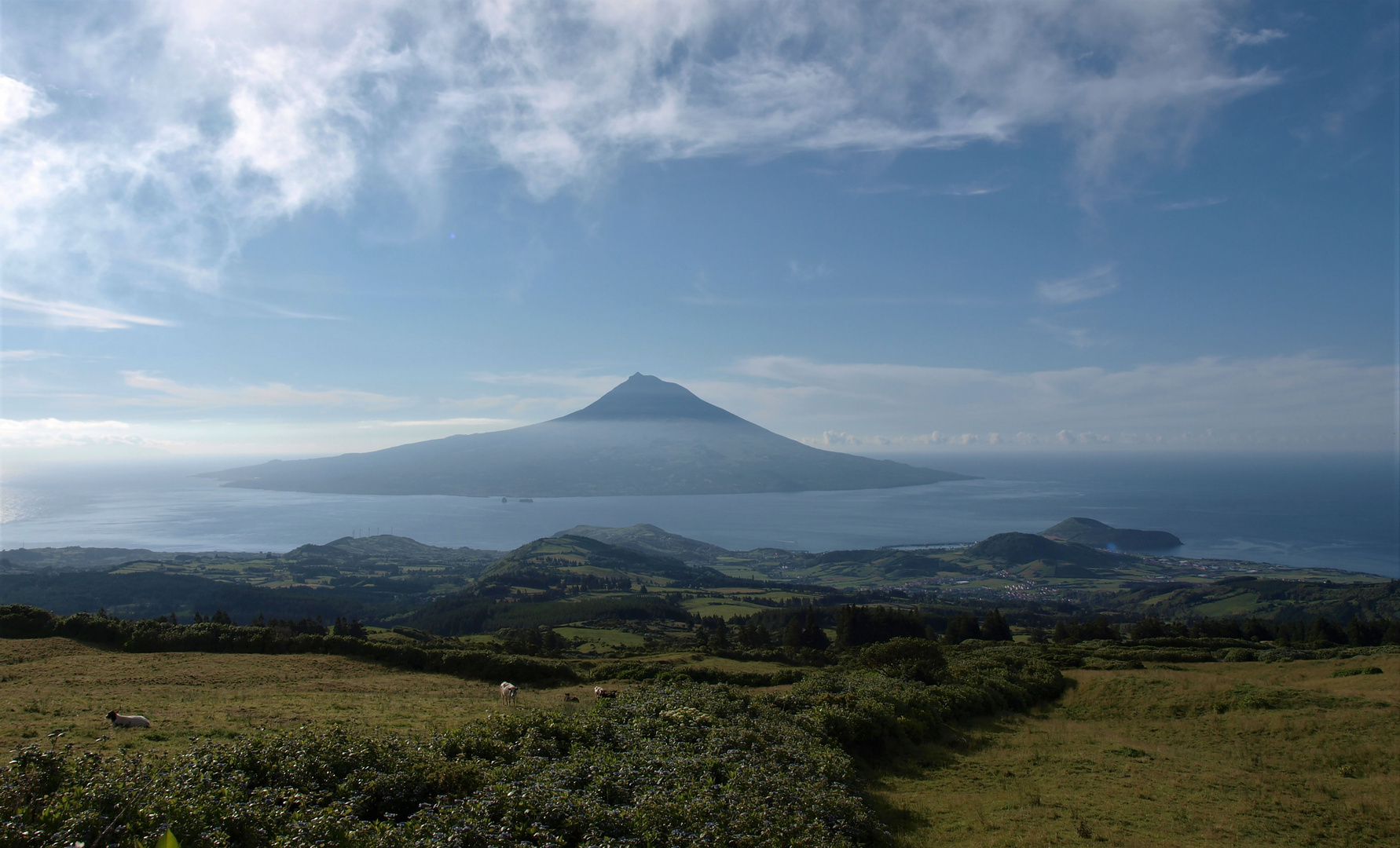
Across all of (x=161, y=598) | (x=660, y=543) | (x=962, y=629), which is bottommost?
(x=660, y=543)

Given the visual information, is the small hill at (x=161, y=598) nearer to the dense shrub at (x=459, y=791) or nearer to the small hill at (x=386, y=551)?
the small hill at (x=386, y=551)

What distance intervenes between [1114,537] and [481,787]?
640 feet

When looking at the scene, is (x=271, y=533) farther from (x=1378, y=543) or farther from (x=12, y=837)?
(x=1378, y=543)

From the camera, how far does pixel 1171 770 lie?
12984 millimetres

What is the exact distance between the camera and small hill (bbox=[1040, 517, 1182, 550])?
161m

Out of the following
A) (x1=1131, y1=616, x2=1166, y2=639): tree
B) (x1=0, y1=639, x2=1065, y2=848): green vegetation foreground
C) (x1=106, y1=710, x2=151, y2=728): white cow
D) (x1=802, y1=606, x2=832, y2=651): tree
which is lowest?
(x1=802, y1=606, x2=832, y2=651): tree

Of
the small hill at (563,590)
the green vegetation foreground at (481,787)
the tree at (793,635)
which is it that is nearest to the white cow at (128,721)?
the green vegetation foreground at (481,787)

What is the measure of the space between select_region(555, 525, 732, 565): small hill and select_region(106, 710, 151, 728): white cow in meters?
148

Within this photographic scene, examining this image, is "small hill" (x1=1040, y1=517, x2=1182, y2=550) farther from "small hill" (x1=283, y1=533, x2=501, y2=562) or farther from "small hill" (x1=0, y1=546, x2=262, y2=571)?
"small hill" (x1=0, y1=546, x2=262, y2=571)

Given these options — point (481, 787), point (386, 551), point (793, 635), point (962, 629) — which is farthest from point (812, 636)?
point (386, 551)

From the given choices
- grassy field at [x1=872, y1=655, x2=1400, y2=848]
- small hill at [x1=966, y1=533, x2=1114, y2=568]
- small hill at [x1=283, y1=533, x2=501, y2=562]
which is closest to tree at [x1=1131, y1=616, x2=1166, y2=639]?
grassy field at [x1=872, y1=655, x2=1400, y2=848]

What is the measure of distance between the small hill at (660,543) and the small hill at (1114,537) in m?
→ 89.0

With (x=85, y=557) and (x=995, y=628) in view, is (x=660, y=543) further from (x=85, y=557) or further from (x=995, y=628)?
(x=995, y=628)

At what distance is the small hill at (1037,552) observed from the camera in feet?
462
